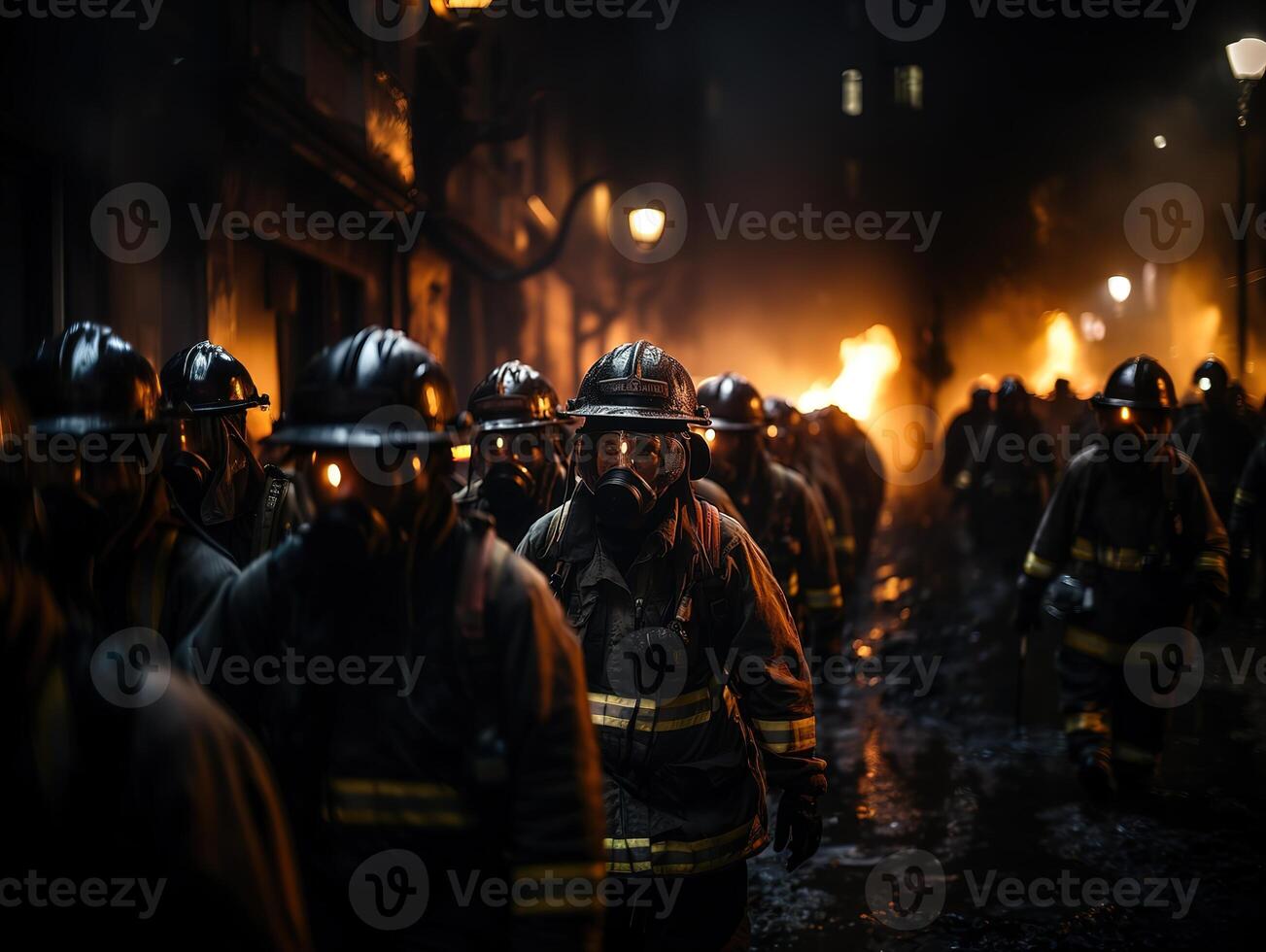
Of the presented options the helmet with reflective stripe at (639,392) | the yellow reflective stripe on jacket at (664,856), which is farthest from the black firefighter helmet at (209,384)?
the yellow reflective stripe on jacket at (664,856)

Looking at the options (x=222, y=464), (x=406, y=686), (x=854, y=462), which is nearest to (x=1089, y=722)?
(x=222, y=464)

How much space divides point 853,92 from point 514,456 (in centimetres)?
5400

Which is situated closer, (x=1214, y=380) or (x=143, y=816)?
(x=143, y=816)

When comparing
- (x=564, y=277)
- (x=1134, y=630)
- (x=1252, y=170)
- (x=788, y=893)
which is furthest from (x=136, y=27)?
(x=1252, y=170)

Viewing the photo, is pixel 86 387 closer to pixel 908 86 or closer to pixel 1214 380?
pixel 1214 380

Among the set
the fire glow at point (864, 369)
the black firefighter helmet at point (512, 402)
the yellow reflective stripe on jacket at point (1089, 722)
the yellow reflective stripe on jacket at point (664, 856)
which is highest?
the fire glow at point (864, 369)

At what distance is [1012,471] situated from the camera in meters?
15.2

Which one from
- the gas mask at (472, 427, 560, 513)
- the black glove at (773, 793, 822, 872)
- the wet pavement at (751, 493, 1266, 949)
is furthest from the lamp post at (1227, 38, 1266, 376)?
the black glove at (773, 793, 822, 872)

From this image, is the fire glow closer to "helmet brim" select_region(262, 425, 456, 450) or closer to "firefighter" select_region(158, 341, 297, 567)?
"firefighter" select_region(158, 341, 297, 567)

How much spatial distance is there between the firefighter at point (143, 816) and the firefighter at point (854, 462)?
579 inches

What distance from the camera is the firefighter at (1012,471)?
49.2 ft

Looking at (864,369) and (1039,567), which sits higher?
(864,369)

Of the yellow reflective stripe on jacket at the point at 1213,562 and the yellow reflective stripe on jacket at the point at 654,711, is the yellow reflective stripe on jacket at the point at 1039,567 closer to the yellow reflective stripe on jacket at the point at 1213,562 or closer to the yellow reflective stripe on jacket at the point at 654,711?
the yellow reflective stripe on jacket at the point at 1213,562

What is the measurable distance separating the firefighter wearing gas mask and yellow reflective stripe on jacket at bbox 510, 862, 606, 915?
4.88m
